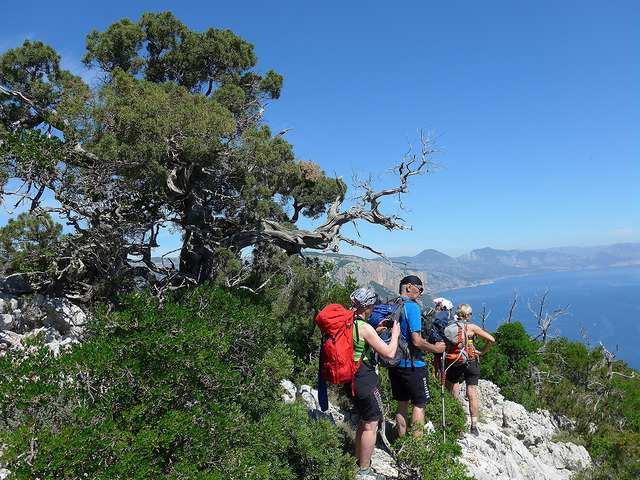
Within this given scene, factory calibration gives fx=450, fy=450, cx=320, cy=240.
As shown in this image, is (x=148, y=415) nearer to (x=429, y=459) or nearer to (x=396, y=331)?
(x=396, y=331)

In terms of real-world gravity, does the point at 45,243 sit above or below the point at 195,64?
below

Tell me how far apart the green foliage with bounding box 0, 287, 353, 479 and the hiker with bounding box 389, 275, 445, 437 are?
1.05 metres

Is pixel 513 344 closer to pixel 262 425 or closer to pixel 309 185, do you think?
pixel 309 185

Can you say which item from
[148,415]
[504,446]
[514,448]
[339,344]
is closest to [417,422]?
[339,344]

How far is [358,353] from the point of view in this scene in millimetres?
4961

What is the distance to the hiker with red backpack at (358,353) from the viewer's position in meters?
4.83

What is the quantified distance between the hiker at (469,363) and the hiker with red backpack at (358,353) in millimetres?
2600

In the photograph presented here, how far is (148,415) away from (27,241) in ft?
24.5

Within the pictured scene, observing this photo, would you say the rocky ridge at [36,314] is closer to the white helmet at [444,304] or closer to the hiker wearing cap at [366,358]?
the hiker wearing cap at [366,358]

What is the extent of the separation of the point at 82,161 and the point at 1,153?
56.7 inches

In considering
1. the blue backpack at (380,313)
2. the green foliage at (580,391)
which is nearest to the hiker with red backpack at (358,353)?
the blue backpack at (380,313)

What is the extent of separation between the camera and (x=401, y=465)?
5.44 meters

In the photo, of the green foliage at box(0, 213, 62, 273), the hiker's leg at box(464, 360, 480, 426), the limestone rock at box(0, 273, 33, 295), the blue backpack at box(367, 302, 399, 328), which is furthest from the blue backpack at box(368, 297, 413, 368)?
the limestone rock at box(0, 273, 33, 295)

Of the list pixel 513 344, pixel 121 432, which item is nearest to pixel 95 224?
pixel 121 432
